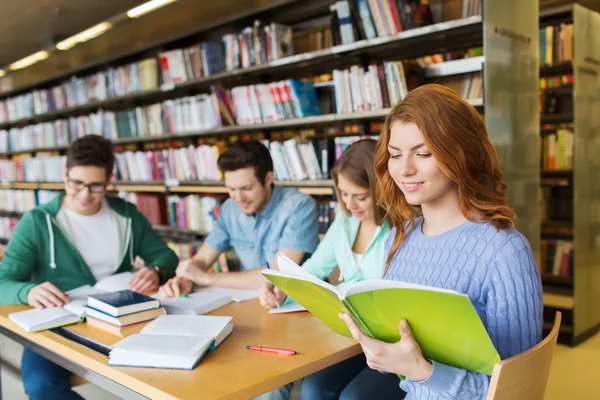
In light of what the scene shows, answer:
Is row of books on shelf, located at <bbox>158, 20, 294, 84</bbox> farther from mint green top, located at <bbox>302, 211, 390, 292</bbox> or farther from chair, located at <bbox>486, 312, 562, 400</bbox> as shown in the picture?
chair, located at <bbox>486, 312, 562, 400</bbox>

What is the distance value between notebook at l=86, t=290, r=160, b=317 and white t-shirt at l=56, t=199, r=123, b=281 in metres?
0.62

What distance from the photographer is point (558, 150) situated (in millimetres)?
4305

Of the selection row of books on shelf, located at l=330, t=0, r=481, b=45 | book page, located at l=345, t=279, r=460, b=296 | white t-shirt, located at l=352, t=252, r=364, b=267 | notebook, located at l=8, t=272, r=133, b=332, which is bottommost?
notebook, located at l=8, t=272, r=133, b=332

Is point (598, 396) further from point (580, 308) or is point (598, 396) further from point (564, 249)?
point (564, 249)

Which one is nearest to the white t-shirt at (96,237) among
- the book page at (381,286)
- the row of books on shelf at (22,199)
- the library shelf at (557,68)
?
the book page at (381,286)

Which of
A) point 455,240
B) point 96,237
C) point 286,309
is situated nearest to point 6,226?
point 96,237

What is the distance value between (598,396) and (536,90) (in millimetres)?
1696

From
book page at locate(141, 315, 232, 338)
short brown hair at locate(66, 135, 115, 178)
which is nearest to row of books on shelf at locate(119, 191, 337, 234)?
short brown hair at locate(66, 135, 115, 178)

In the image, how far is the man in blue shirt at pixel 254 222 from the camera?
2.09 meters

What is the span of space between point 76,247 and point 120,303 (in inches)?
29.1

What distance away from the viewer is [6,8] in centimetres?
566

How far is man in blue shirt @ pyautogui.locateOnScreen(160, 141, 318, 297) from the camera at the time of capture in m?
2.09

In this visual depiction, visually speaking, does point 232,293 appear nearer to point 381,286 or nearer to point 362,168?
point 362,168

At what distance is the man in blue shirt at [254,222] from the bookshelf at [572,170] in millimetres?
2164
